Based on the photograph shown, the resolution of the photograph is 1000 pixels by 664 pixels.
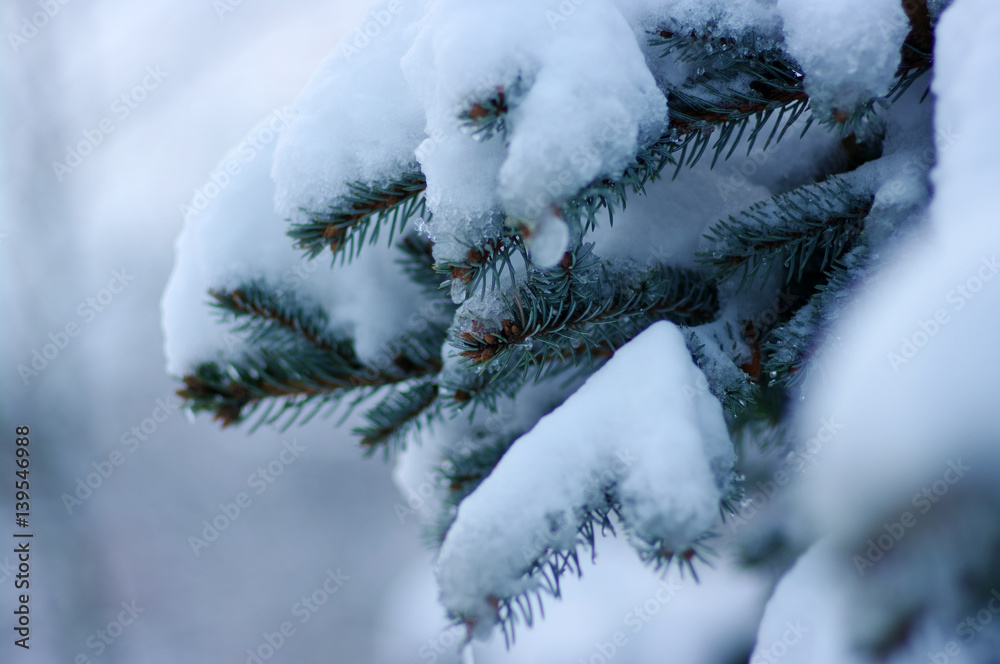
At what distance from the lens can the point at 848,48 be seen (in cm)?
49

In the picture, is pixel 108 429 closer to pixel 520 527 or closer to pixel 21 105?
pixel 21 105

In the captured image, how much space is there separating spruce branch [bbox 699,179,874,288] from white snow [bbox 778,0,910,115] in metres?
0.17

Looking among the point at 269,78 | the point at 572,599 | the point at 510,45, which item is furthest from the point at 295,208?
the point at 269,78

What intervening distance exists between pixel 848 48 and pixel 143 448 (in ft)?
23.4

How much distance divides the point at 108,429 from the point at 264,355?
223 inches

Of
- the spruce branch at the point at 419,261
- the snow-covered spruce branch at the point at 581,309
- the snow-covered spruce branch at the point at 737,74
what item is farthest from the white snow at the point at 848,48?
the spruce branch at the point at 419,261

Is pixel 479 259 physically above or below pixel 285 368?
above

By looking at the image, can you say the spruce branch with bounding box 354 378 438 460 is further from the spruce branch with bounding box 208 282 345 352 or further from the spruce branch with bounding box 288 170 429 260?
the spruce branch with bounding box 288 170 429 260

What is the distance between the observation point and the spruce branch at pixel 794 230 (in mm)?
647

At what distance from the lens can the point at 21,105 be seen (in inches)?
146

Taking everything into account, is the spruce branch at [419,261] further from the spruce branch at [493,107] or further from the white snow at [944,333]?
the white snow at [944,333]

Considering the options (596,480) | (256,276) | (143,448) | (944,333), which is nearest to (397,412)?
(256,276)

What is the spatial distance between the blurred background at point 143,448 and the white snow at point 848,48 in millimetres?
1394

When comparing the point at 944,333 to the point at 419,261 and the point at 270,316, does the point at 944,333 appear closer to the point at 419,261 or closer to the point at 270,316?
the point at 419,261
